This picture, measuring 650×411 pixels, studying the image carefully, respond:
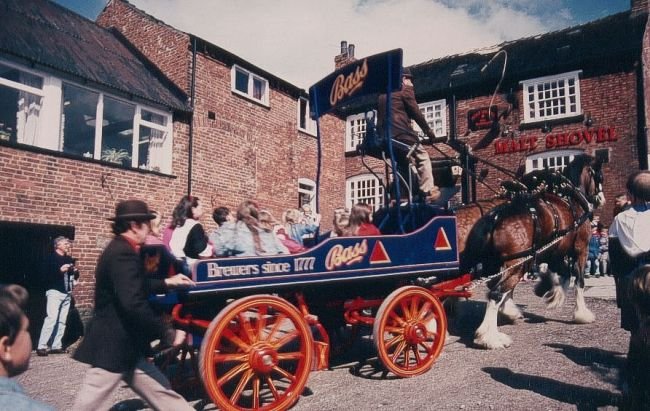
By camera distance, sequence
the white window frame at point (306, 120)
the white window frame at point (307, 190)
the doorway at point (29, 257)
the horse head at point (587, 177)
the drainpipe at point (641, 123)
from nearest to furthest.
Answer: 1. the horse head at point (587, 177)
2. the doorway at point (29, 257)
3. the drainpipe at point (641, 123)
4. the white window frame at point (307, 190)
5. the white window frame at point (306, 120)

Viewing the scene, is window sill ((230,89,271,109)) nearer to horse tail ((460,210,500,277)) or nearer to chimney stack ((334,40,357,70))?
chimney stack ((334,40,357,70))

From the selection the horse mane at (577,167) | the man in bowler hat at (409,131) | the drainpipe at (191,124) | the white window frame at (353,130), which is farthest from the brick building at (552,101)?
the man in bowler hat at (409,131)

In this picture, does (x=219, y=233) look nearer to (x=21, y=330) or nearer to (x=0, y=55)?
(x=21, y=330)

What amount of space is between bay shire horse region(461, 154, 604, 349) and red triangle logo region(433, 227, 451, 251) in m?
1.22

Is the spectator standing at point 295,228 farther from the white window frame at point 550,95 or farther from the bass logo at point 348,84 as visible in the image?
the white window frame at point 550,95

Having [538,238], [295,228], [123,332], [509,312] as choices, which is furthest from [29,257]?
[538,238]

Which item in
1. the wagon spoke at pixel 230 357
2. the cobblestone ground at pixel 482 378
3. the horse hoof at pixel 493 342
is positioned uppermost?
the wagon spoke at pixel 230 357

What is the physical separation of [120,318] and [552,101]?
57.1 feet

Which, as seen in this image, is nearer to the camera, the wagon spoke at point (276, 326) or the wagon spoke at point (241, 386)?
the wagon spoke at point (241, 386)

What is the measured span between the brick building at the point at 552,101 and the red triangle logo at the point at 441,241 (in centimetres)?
1049

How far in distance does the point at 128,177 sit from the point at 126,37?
6.04 m

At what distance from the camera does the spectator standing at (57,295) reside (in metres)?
7.30

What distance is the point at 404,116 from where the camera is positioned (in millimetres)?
5695

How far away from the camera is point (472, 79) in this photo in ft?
60.3
